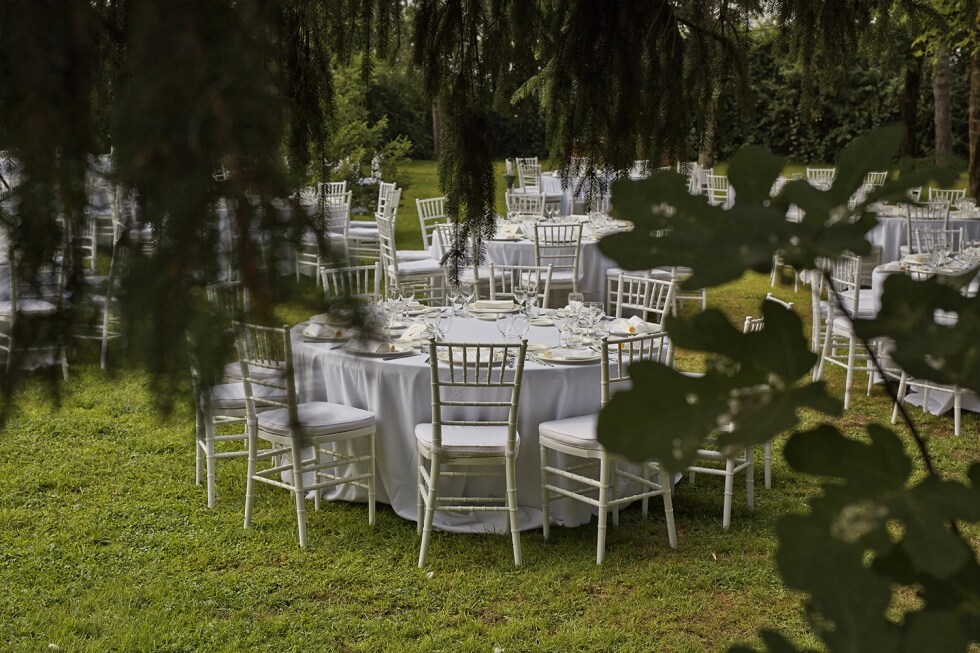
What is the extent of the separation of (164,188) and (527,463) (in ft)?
12.8

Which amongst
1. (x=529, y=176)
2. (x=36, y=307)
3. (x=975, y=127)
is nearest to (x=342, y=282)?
(x=36, y=307)

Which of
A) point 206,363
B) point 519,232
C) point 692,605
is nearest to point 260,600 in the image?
point 692,605

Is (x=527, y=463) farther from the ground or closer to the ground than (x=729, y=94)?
closer to the ground

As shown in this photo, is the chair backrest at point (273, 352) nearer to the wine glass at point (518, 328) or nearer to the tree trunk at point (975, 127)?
the wine glass at point (518, 328)

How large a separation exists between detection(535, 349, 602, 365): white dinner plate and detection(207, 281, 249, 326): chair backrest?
12.1ft

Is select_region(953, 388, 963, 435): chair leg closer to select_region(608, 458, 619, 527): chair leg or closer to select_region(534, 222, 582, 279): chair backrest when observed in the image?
select_region(608, 458, 619, 527): chair leg

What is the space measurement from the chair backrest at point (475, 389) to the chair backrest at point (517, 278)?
2336 millimetres

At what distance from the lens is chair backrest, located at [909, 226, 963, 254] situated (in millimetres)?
8047

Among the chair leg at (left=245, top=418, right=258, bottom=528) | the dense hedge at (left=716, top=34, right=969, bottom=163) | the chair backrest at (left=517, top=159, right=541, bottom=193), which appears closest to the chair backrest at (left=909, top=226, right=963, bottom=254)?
the chair backrest at (left=517, top=159, right=541, bottom=193)

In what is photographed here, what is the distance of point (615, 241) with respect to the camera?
20.4 inches

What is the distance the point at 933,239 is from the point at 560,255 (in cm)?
331

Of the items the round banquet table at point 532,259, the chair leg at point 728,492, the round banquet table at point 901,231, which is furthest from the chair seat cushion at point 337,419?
the round banquet table at point 901,231

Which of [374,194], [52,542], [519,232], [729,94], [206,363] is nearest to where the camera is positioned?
[206,363]

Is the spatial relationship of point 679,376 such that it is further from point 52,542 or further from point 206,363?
point 52,542
